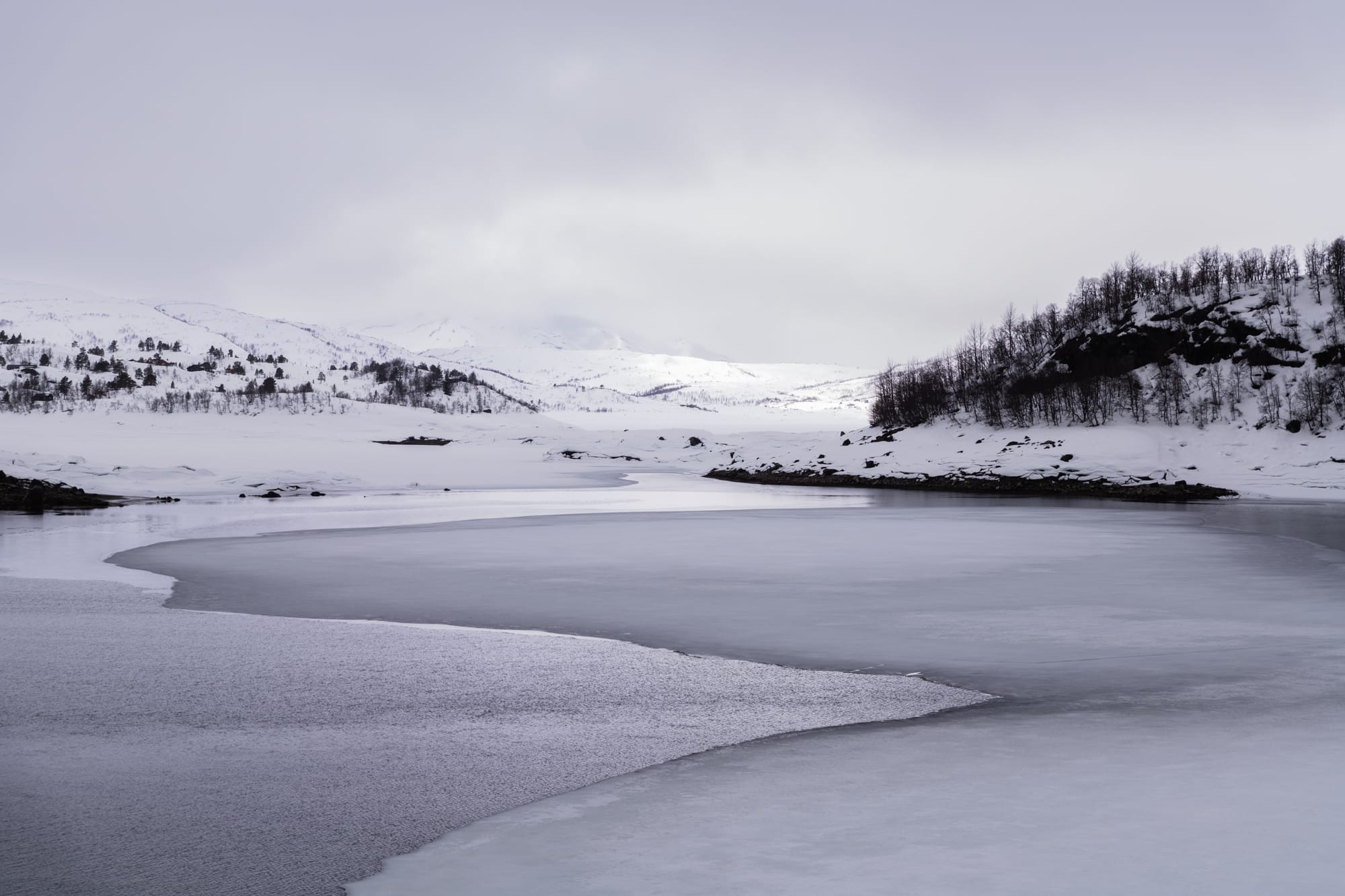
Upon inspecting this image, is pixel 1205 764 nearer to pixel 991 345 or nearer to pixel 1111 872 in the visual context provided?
pixel 1111 872

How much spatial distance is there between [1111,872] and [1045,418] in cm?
4736

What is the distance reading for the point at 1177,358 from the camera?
155ft

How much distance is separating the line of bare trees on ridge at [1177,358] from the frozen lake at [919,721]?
30.4 metres

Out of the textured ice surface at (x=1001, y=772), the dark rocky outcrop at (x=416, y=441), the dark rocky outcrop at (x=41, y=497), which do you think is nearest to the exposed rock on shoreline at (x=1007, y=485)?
the textured ice surface at (x=1001, y=772)

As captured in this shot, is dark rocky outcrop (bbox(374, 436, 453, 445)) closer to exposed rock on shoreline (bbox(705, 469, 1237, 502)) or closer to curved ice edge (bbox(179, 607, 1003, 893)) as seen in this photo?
exposed rock on shoreline (bbox(705, 469, 1237, 502))

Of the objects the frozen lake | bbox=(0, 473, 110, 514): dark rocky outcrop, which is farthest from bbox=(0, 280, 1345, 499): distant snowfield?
the frozen lake

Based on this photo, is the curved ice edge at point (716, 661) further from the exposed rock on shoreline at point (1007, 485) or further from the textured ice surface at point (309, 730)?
the exposed rock on shoreline at point (1007, 485)

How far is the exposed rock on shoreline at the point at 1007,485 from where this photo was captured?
30594mm

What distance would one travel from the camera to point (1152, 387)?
4656cm

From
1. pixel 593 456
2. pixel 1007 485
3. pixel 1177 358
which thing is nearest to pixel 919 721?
pixel 1007 485

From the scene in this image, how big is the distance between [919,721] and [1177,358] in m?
46.8

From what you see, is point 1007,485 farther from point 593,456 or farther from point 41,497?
point 593,456

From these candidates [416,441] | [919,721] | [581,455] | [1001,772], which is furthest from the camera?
[416,441]

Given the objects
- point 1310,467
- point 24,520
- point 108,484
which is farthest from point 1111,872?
point 1310,467
